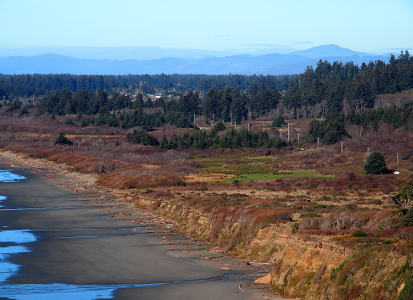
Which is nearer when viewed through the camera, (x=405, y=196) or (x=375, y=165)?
(x=405, y=196)

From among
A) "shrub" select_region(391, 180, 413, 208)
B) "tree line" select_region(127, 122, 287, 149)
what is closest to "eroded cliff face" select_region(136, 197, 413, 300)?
"shrub" select_region(391, 180, 413, 208)

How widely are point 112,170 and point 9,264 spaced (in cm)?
3609

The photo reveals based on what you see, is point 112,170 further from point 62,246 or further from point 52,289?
point 52,289

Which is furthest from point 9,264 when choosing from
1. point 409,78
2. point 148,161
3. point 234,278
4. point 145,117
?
point 409,78

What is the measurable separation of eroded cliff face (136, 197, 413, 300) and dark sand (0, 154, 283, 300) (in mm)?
917

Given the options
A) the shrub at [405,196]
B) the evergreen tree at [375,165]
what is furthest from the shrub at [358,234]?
the evergreen tree at [375,165]

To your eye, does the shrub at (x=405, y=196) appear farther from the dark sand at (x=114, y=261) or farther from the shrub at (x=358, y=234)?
the dark sand at (x=114, y=261)

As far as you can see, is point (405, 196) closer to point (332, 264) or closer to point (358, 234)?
point (358, 234)

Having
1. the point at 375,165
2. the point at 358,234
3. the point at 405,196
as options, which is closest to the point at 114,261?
the point at 358,234

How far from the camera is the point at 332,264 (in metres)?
16.3

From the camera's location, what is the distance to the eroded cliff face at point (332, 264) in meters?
14.2

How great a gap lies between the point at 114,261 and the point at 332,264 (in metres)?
9.86

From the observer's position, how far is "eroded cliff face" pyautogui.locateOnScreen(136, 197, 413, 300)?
14.2 m

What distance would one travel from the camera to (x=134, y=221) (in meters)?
31.8
